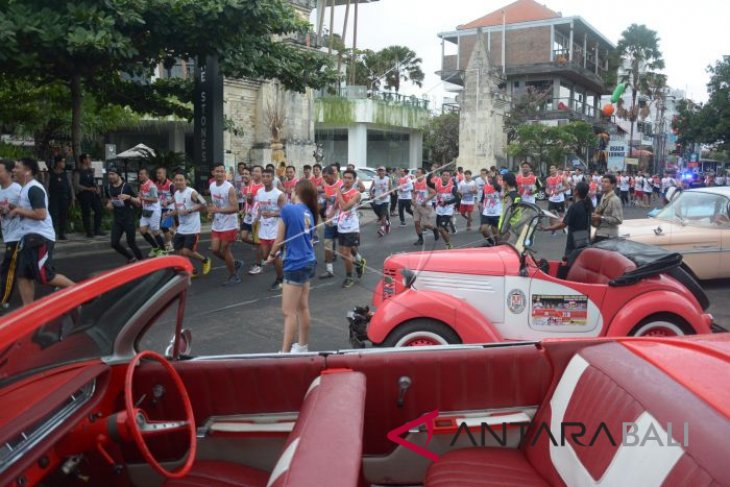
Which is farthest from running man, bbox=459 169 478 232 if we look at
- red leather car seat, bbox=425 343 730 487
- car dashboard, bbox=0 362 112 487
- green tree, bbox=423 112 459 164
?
green tree, bbox=423 112 459 164

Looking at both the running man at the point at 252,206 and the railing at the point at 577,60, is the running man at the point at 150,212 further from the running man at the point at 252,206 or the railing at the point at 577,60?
the railing at the point at 577,60

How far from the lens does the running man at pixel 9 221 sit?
708cm

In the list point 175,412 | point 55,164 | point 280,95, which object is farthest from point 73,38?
point 280,95

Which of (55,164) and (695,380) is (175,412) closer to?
(695,380)

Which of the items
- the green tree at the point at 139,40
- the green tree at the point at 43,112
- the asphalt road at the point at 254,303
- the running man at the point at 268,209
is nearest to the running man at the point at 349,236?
the asphalt road at the point at 254,303

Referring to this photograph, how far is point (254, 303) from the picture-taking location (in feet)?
27.4

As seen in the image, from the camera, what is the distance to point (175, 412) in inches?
119

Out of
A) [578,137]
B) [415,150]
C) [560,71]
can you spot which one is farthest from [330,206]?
[560,71]

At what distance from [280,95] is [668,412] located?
2887cm

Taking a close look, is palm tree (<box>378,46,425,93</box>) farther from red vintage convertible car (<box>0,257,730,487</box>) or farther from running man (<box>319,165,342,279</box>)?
red vintage convertible car (<box>0,257,730,487</box>)

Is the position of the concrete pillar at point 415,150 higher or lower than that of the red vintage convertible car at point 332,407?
higher

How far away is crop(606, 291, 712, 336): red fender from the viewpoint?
5.28m

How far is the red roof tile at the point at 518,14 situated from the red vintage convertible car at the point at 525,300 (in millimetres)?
48237

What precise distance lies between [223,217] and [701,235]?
23.4ft
